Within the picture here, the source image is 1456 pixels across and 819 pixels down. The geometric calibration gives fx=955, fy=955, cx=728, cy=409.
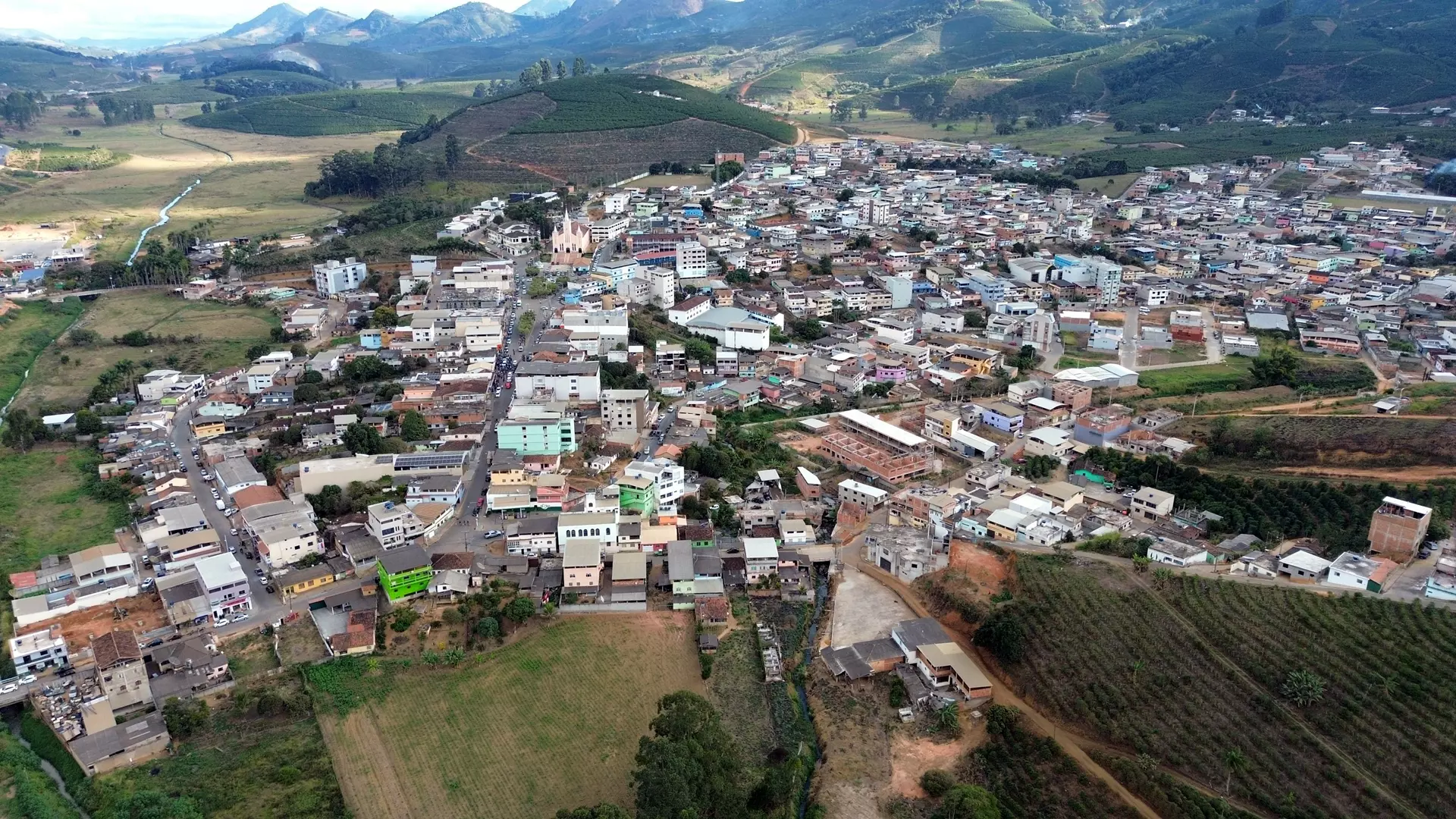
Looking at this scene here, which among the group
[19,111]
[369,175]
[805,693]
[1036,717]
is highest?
[19,111]

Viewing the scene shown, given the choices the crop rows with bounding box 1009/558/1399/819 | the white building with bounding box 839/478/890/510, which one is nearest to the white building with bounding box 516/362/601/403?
the white building with bounding box 839/478/890/510

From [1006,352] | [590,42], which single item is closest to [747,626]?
[1006,352]

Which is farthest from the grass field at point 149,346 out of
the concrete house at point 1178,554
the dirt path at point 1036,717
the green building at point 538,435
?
the concrete house at point 1178,554

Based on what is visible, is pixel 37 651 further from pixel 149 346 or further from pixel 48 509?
pixel 149 346

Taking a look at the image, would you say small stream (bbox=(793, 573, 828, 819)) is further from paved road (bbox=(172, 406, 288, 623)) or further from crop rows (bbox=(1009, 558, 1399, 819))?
paved road (bbox=(172, 406, 288, 623))

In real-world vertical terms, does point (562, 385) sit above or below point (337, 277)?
above

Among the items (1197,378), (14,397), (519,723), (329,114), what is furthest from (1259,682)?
(329,114)

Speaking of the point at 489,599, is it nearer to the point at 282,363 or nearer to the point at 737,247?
the point at 282,363
